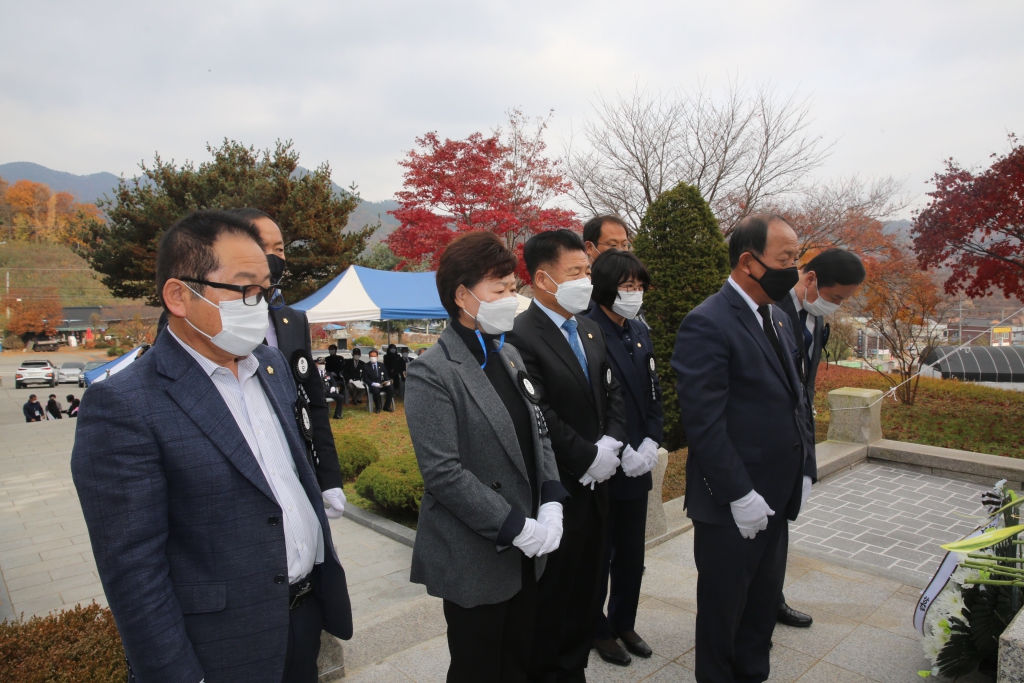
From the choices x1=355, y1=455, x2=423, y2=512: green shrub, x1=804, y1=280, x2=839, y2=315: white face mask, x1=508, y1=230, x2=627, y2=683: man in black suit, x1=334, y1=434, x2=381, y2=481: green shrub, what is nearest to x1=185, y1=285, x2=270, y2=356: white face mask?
x1=508, y1=230, x2=627, y2=683: man in black suit

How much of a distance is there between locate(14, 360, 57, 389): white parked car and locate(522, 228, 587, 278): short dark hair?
3993 cm

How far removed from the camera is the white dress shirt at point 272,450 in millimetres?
1670

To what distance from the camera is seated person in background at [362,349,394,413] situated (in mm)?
14727

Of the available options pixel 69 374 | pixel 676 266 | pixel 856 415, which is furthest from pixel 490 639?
pixel 69 374

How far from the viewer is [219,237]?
5.48 feet

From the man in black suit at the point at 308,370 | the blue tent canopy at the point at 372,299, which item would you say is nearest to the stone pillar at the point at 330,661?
the man in black suit at the point at 308,370

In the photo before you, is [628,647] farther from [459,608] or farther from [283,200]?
[283,200]

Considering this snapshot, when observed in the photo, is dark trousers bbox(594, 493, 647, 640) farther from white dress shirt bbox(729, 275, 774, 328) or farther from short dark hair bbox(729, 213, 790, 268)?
short dark hair bbox(729, 213, 790, 268)

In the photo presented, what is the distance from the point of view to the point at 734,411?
8.42 feet

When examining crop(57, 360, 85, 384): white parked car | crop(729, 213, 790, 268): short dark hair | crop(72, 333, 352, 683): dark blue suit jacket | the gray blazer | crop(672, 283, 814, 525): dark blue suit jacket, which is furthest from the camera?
crop(57, 360, 85, 384): white parked car

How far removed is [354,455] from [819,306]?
6003 mm

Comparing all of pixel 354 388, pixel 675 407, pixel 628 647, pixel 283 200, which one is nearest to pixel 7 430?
pixel 354 388

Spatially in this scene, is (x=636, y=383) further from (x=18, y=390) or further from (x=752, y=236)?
(x=18, y=390)

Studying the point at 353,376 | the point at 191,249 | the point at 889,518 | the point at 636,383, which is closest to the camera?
the point at 191,249
